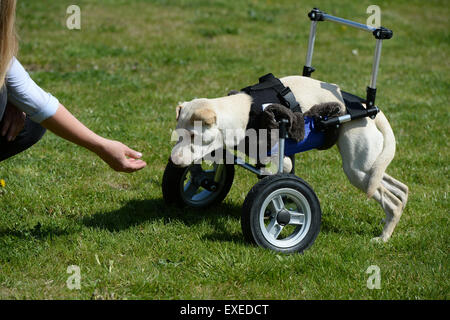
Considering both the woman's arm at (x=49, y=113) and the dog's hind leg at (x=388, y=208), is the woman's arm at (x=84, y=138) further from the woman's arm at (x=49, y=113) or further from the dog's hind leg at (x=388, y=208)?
the dog's hind leg at (x=388, y=208)

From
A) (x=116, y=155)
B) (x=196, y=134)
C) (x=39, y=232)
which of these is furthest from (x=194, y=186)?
(x=116, y=155)

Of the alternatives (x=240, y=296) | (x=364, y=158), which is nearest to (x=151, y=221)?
(x=240, y=296)

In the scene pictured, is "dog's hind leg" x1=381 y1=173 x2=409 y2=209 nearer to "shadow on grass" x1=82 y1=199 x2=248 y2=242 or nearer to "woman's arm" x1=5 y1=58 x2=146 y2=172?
"shadow on grass" x1=82 y1=199 x2=248 y2=242

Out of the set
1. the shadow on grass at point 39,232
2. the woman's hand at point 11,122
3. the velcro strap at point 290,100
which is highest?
the velcro strap at point 290,100

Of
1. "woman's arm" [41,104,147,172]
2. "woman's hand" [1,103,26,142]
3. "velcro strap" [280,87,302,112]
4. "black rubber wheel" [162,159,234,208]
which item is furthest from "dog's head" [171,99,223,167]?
"woman's hand" [1,103,26,142]

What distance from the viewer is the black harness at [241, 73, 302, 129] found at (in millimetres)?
3779

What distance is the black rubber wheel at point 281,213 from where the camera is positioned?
3.58 m

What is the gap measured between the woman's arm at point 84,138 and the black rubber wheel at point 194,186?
961mm

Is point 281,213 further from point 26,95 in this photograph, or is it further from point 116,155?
point 26,95

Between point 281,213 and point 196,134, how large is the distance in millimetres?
800

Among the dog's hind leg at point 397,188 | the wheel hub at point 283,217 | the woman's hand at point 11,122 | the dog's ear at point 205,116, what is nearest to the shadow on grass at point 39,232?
the woman's hand at point 11,122

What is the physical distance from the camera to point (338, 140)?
4031 millimetres

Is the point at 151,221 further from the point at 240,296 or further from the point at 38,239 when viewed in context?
the point at 240,296
